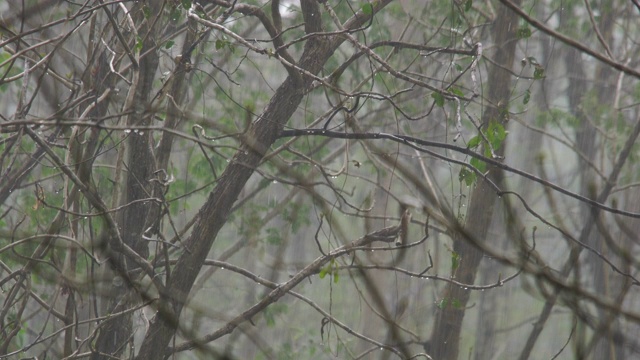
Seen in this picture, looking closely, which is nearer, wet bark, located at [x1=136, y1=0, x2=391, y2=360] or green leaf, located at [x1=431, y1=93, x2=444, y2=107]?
green leaf, located at [x1=431, y1=93, x2=444, y2=107]

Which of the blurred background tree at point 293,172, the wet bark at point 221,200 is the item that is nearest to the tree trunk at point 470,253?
the blurred background tree at point 293,172

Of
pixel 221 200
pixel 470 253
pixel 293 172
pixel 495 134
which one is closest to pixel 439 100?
pixel 495 134

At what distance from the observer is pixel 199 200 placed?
582cm

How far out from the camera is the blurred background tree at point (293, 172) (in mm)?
1864

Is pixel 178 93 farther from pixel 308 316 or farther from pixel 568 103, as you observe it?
pixel 308 316

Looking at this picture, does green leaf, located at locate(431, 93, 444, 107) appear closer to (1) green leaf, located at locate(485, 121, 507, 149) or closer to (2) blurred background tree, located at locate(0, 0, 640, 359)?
(2) blurred background tree, located at locate(0, 0, 640, 359)

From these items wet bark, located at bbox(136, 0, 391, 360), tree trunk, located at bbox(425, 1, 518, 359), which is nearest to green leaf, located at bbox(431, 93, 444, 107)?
wet bark, located at bbox(136, 0, 391, 360)

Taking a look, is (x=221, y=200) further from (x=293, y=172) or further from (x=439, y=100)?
(x=439, y=100)

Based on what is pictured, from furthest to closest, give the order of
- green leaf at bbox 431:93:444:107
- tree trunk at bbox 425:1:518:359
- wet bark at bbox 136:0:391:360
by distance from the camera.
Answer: tree trunk at bbox 425:1:518:359, wet bark at bbox 136:0:391:360, green leaf at bbox 431:93:444:107

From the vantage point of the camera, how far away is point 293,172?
1.72 meters

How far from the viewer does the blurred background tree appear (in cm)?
186

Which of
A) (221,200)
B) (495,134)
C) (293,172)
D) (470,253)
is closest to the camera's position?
(293,172)

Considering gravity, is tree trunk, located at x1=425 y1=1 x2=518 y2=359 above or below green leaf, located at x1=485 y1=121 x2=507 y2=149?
above

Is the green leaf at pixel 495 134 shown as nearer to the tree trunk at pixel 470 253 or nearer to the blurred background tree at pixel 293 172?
the blurred background tree at pixel 293 172
